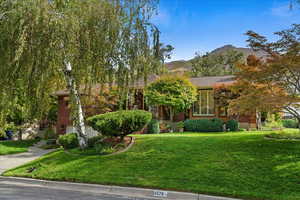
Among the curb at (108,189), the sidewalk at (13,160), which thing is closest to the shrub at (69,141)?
the sidewalk at (13,160)

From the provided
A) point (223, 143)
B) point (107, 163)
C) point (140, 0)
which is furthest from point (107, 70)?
point (223, 143)

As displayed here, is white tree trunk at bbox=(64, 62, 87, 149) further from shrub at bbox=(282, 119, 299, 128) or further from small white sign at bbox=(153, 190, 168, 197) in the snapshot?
shrub at bbox=(282, 119, 299, 128)

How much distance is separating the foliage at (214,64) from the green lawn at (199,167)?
111 feet

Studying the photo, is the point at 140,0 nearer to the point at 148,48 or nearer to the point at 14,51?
the point at 148,48

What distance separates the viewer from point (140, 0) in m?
7.55

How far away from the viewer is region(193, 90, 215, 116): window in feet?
64.0

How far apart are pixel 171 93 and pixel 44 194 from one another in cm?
1210

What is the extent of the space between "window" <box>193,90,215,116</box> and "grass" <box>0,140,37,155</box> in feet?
42.1

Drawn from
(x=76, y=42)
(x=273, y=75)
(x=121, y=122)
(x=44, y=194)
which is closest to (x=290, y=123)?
(x=273, y=75)

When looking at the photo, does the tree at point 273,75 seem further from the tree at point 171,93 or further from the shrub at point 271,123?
the shrub at point 271,123

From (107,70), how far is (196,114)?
13424 millimetres

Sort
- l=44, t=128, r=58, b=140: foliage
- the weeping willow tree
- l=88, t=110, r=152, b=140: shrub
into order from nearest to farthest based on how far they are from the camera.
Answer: the weeping willow tree → l=88, t=110, r=152, b=140: shrub → l=44, t=128, r=58, b=140: foliage

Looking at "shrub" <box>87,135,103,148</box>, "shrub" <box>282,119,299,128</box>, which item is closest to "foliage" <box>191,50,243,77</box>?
"shrub" <box>282,119,299,128</box>

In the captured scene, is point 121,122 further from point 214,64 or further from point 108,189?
point 214,64
